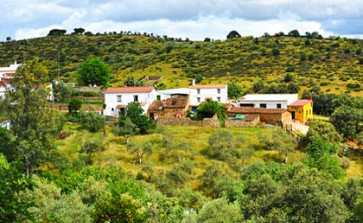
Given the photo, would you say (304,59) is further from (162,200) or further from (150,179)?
(162,200)

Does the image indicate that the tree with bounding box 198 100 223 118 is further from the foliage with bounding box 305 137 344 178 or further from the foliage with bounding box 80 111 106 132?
the foliage with bounding box 305 137 344 178

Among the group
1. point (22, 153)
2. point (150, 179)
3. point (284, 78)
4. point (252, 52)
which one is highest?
point (252, 52)

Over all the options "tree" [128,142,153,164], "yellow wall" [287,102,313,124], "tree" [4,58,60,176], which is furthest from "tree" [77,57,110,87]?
"tree" [4,58,60,176]

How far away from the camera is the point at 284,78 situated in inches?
3521

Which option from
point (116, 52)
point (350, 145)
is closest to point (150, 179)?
point (350, 145)

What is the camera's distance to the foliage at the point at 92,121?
185ft

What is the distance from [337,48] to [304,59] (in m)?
14.4

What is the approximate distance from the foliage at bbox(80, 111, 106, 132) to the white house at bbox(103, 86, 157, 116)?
647cm

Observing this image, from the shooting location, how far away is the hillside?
309ft

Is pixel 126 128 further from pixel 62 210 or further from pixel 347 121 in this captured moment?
pixel 62 210

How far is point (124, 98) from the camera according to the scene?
63.9 m

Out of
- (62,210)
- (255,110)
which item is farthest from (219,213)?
(255,110)

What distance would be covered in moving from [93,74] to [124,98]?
20275 mm

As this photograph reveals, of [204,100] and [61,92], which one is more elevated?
[61,92]
